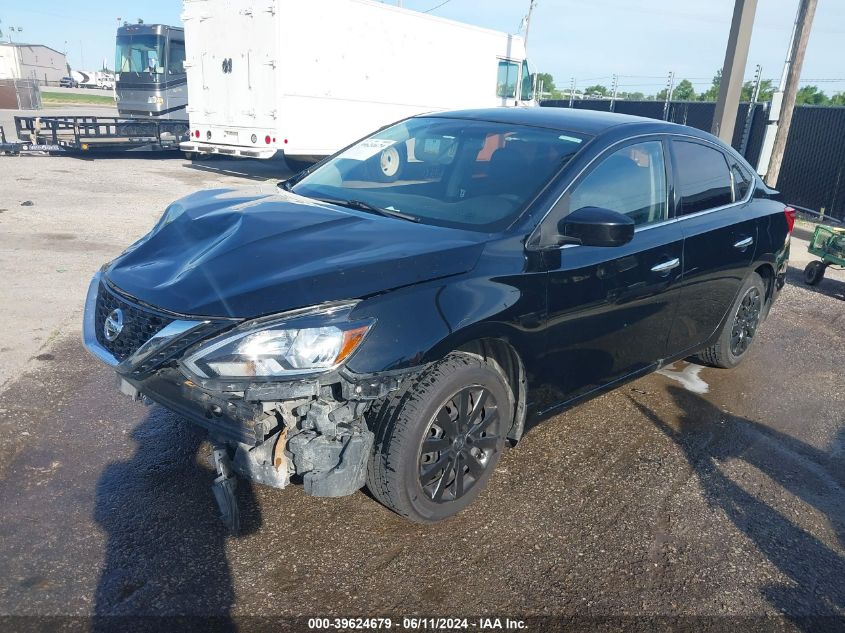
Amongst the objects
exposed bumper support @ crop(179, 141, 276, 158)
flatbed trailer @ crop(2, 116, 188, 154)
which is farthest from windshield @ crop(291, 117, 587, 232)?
flatbed trailer @ crop(2, 116, 188, 154)

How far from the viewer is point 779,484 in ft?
12.6

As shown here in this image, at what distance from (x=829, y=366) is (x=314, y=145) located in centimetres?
1157

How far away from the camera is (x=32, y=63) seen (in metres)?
64.4

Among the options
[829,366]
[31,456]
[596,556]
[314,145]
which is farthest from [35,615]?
[314,145]

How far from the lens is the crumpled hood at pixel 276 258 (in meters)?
2.74

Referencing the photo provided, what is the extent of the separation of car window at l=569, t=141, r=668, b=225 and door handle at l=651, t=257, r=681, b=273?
251 mm

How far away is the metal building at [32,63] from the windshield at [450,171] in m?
52.2

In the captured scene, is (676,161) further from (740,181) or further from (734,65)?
(734,65)

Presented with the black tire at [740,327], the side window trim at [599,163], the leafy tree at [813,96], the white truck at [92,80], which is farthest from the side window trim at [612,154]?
the white truck at [92,80]

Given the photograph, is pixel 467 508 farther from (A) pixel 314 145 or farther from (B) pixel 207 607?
(A) pixel 314 145

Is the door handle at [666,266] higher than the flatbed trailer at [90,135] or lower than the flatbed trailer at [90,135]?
higher

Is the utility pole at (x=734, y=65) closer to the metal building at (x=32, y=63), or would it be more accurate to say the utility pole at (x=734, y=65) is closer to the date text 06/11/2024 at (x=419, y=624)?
the date text 06/11/2024 at (x=419, y=624)

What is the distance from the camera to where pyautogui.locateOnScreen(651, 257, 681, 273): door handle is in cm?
394

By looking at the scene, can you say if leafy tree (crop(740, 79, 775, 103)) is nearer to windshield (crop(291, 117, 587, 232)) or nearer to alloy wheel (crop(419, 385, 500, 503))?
windshield (crop(291, 117, 587, 232))
